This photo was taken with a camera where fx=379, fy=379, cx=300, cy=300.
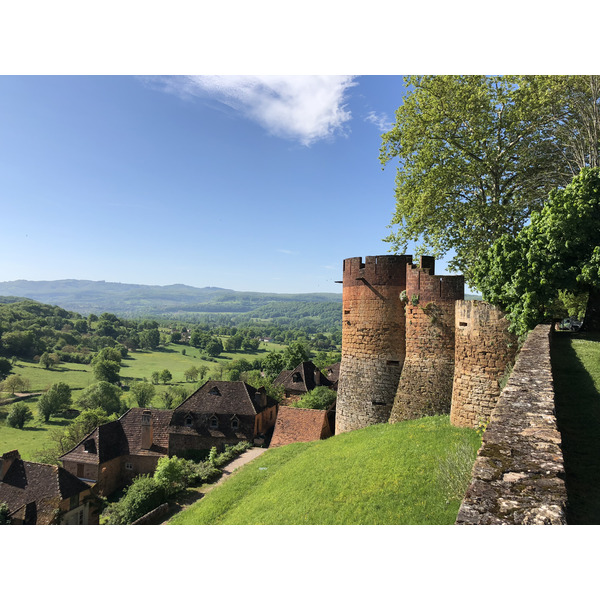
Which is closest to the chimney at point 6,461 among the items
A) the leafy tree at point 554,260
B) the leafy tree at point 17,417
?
the leafy tree at point 554,260

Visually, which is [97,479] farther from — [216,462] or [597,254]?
[597,254]

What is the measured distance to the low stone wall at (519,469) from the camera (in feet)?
9.87

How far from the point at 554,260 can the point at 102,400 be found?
7211cm

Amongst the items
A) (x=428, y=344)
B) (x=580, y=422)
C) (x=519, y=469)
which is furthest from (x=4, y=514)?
(x=580, y=422)

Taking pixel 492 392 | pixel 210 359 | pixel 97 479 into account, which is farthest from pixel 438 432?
pixel 210 359

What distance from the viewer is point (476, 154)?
1722cm

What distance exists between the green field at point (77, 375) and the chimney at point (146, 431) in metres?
23.3

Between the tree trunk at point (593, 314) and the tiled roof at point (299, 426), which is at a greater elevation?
the tree trunk at point (593, 314)

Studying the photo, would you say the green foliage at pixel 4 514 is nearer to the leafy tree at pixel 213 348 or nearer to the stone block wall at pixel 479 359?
the stone block wall at pixel 479 359

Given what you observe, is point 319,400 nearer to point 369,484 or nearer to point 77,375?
point 369,484

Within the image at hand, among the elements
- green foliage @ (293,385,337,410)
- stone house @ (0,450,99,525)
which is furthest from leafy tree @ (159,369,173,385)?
green foliage @ (293,385,337,410)

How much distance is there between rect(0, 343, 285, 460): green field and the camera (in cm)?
5593

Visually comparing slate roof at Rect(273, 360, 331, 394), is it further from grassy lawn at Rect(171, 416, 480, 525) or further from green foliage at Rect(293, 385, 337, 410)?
grassy lawn at Rect(171, 416, 480, 525)

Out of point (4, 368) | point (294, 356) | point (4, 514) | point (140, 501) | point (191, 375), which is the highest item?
point (294, 356)
